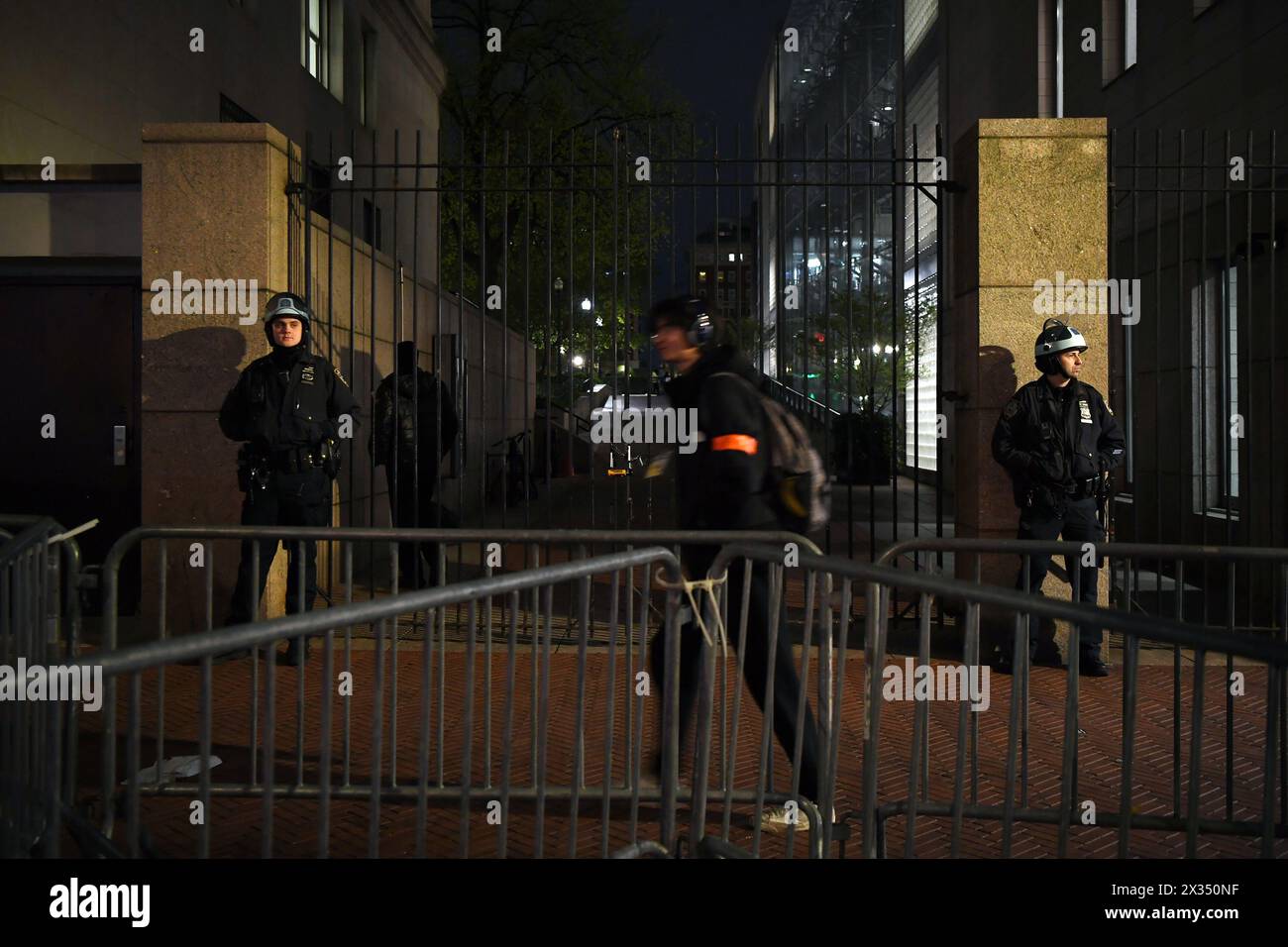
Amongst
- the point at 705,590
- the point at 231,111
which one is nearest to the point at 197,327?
the point at 705,590

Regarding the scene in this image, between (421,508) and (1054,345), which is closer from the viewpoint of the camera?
(1054,345)

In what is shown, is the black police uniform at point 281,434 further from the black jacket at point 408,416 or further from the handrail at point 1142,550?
the handrail at point 1142,550

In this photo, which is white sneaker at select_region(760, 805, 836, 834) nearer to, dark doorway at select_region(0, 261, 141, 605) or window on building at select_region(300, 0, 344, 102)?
dark doorway at select_region(0, 261, 141, 605)

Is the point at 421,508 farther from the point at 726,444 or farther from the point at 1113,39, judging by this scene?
the point at 1113,39

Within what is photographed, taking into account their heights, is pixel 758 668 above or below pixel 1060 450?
below

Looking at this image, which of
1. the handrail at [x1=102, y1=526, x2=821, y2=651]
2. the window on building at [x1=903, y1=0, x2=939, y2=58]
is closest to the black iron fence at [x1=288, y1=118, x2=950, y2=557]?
the handrail at [x1=102, y1=526, x2=821, y2=651]

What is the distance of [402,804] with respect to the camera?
4.78 meters

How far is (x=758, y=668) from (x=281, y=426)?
155 inches

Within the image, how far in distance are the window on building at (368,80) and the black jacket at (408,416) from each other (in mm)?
12250

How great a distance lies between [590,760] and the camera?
A: 17.7 feet

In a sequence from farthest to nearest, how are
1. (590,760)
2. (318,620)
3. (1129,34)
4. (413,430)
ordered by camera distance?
(1129,34)
(413,430)
(590,760)
(318,620)
